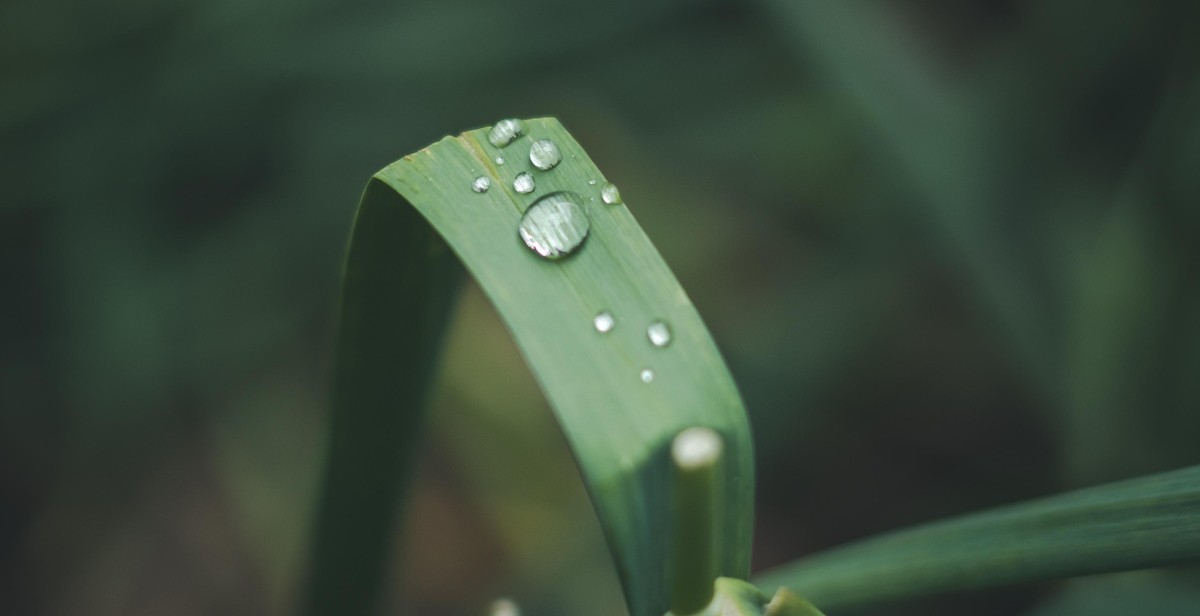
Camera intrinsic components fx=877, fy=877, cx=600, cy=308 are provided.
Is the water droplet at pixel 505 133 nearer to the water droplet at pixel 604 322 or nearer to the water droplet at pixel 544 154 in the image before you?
the water droplet at pixel 544 154

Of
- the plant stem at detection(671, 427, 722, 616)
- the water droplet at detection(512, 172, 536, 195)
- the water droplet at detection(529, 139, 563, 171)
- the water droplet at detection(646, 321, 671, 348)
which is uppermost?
the water droplet at detection(529, 139, 563, 171)

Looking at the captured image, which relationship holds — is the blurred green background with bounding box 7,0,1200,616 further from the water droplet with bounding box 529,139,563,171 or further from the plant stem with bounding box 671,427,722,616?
the plant stem with bounding box 671,427,722,616

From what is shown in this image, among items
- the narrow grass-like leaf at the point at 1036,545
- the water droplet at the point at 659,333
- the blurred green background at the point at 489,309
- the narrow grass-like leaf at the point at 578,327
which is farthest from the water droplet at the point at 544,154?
the blurred green background at the point at 489,309

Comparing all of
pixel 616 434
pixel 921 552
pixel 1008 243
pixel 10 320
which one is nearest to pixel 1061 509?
pixel 921 552

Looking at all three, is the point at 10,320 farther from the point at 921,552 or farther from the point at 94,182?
the point at 921,552

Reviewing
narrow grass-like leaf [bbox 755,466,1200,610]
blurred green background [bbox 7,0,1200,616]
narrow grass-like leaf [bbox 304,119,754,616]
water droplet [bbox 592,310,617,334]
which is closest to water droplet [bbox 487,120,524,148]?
narrow grass-like leaf [bbox 304,119,754,616]

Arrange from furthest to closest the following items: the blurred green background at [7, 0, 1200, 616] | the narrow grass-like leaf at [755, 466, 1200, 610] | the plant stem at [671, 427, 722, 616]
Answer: the blurred green background at [7, 0, 1200, 616], the narrow grass-like leaf at [755, 466, 1200, 610], the plant stem at [671, 427, 722, 616]
